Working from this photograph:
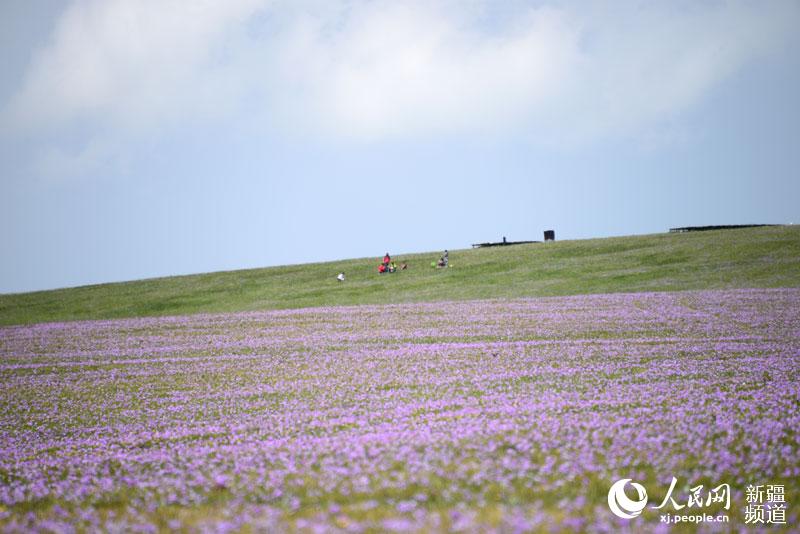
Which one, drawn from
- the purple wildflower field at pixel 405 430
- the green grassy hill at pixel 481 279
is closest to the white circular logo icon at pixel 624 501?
the purple wildflower field at pixel 405 430

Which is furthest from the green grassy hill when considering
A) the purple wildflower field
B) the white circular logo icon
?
the white circular logo icon

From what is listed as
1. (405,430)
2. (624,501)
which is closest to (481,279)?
(405,430)

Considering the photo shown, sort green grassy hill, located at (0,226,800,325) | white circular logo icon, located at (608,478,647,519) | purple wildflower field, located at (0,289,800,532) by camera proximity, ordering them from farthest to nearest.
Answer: green grassy hill, located at (0,226,800,325) < purple wildflower field, located at (0,289,800,532) < white circular logo icon, located at (608,478,647,519)

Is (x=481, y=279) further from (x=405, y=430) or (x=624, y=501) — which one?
(x=624, y=501)

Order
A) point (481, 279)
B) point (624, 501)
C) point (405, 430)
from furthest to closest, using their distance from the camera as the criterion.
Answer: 1. point (481, 279)
2. point (405, 430)
3. point (624, 501)

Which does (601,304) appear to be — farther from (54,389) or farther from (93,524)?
(93,524)

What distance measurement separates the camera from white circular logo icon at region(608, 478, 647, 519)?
7109 millimetres

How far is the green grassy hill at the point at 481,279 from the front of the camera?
47.2 m

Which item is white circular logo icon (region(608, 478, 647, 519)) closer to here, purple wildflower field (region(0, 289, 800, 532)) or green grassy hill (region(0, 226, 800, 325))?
purple wildflower field (region(0, 289, 800, 532))

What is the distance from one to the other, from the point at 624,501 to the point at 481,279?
48.2 meters

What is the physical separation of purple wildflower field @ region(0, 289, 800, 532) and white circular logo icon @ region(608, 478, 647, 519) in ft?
0.43

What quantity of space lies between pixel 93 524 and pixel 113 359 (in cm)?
1983

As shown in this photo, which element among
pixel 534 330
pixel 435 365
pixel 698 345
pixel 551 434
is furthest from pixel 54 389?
pixel 698 345

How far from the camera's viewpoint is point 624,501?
745 cm
